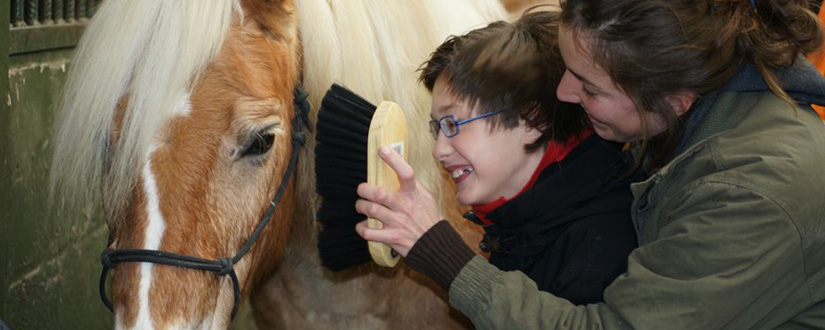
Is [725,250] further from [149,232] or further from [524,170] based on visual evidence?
[149,232]

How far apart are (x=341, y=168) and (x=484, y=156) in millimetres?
322

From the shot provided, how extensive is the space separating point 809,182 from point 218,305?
1.15 m

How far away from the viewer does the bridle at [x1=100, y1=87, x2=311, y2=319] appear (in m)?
1.67

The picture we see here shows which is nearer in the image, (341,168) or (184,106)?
(184,106)

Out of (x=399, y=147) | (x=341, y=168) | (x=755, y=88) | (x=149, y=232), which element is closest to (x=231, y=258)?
(x=149, y=232)

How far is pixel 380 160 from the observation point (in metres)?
1.78

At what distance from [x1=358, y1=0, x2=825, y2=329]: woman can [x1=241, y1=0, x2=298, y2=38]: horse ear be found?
455mm

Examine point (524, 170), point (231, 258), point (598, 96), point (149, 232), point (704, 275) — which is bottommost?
point (231, 258)

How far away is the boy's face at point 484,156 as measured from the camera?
1.90m

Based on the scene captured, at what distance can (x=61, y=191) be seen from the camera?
2074 mm

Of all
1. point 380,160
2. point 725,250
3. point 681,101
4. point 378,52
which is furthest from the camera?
point 378,52

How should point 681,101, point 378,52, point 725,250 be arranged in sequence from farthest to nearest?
point 378,52 → point 681,101 → point 725,250

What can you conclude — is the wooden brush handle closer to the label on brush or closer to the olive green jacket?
the label on brush

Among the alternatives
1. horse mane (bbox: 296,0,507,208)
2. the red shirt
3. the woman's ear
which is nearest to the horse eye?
horse mane (bbox: 296,0,507,208)
